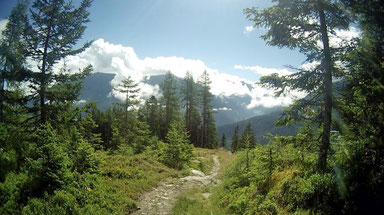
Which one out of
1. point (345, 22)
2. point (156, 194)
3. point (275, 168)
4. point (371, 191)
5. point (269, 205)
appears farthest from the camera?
point (156, 194)

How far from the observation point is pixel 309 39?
8.83 meters

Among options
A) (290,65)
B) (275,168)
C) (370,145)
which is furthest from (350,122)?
(275,168)

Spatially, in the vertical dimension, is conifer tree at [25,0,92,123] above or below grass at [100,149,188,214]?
above

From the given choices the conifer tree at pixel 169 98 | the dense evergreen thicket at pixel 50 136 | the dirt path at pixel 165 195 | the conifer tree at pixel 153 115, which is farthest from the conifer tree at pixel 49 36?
the conifer tree at pixel 153 115

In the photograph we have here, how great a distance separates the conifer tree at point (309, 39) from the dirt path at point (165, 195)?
7182 millimetres

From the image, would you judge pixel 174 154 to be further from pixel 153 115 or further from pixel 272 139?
pixel 153 115

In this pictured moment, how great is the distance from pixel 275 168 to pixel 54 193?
366 inches

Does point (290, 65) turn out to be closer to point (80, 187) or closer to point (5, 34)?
point (80, 187)

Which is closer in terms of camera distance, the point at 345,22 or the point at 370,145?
the point at 370,145

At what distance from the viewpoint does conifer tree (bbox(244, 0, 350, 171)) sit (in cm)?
791

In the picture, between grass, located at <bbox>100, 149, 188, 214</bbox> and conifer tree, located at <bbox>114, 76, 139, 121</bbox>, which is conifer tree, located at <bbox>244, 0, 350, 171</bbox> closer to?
grass, located at <bbox>100, 149, 188, 214</bbox>

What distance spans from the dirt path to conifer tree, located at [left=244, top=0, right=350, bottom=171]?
7.18 m

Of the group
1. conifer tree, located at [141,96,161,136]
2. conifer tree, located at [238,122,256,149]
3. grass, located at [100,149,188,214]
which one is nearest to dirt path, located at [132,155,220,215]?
grass, located at [100,149,188,214]

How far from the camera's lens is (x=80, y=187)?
338 inches
